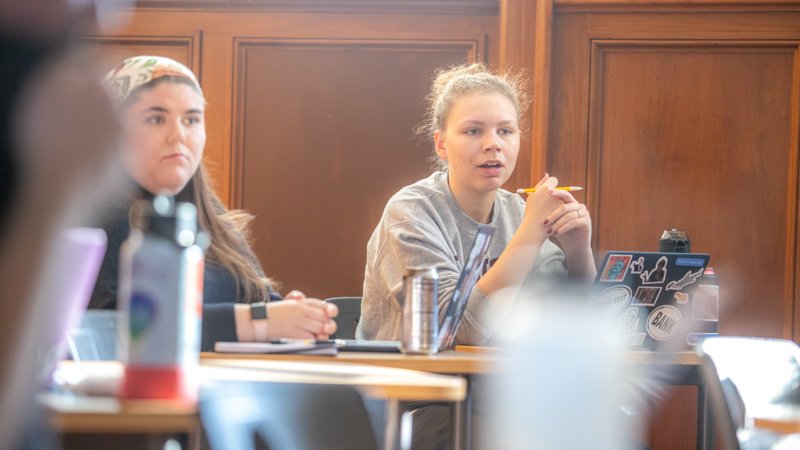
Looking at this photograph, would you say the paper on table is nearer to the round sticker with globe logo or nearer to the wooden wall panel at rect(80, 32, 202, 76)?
the round sticker with globe logo

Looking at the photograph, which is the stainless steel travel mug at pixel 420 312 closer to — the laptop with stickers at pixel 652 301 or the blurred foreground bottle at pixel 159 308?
the laptop with stickers at pixel 652 301

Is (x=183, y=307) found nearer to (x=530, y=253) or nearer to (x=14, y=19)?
(x=14, y=19)

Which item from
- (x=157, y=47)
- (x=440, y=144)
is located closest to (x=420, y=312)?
(x=440, y=144)

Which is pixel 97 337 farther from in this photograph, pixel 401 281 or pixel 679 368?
pixel 679 368

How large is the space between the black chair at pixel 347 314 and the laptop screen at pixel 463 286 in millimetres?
604

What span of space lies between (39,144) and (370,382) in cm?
38

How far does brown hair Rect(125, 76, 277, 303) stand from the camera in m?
1.59

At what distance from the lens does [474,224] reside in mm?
2037

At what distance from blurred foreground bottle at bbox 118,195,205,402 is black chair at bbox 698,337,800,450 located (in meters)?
0.88

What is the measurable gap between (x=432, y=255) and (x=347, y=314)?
1.40 feet

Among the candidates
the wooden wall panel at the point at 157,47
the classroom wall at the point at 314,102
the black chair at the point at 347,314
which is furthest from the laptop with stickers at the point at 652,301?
the wooden wall panel at the point at 157,47

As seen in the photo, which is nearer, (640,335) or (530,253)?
(640,335)

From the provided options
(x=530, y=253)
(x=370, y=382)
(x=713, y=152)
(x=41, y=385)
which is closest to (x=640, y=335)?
(x=530, y=253)

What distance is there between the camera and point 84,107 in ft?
1.72
